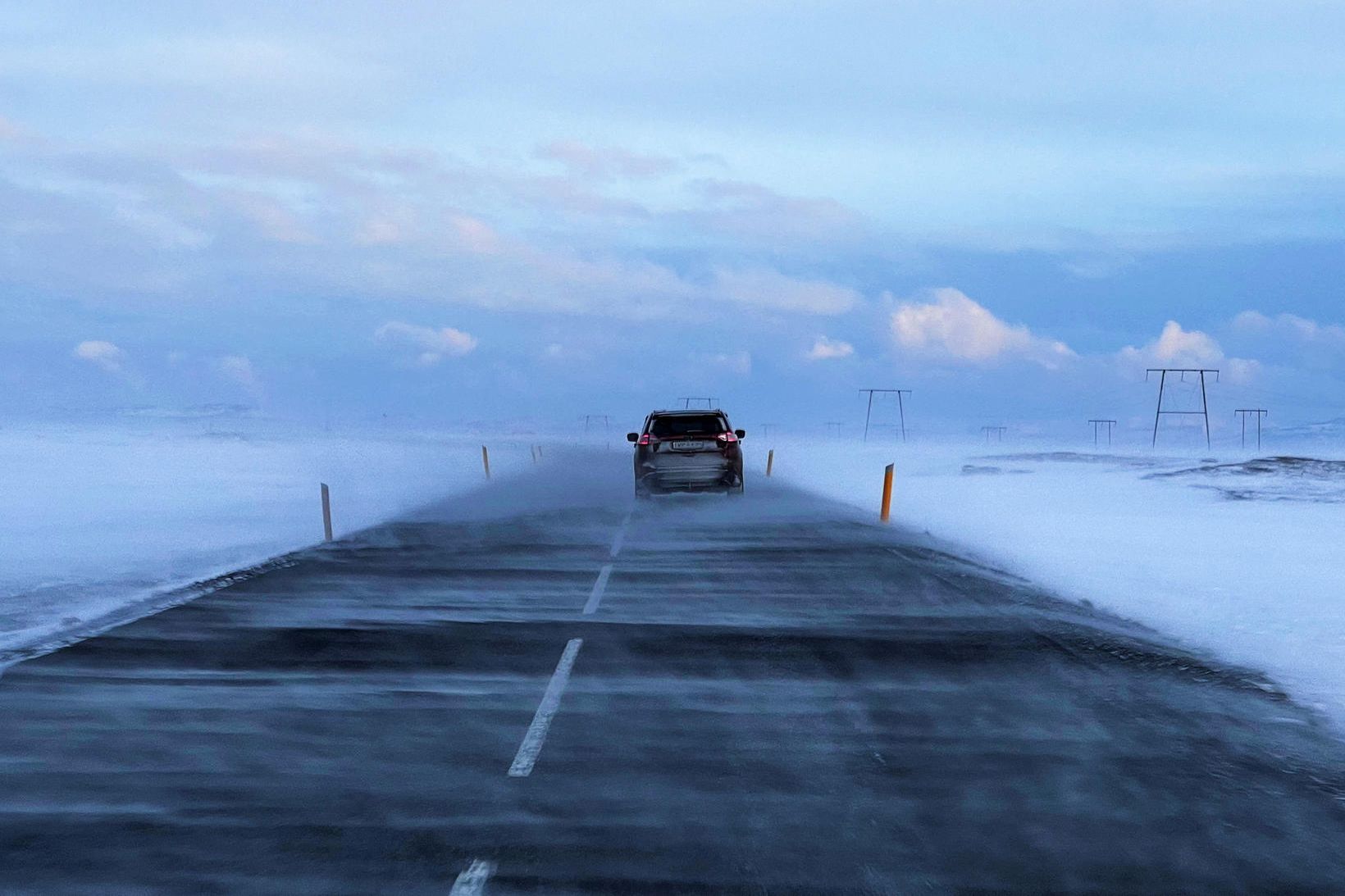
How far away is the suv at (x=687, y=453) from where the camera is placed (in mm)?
27016

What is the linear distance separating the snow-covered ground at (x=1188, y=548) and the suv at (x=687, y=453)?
3824 millimetres

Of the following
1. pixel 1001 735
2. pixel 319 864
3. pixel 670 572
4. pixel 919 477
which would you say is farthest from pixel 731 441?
pixel 919 477

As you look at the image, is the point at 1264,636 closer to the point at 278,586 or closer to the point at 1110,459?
the point at 278,586

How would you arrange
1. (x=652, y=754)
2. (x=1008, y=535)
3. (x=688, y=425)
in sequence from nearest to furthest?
1. (x=652, y=754)
2. (x=1008, y=535)
3. (x=688, y=425)

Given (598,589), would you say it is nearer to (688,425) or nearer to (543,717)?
(543,717)

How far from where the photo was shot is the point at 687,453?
27031 millimetres

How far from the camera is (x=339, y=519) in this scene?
28547 mm

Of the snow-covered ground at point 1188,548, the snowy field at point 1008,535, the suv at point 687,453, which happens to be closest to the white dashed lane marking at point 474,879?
the snow-covered ground at point 1188,548

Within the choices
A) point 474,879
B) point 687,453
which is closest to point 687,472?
point 687,453

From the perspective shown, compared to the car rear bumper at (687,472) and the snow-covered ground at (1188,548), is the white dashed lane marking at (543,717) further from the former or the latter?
the car rear bumper at (687,472)

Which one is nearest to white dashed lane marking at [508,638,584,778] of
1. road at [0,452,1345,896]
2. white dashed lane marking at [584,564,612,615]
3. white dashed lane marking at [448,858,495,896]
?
road at [0,452,1345,896]

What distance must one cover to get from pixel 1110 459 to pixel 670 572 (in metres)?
82.2

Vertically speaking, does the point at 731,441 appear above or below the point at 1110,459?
above

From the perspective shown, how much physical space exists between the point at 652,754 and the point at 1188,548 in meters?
18.1
